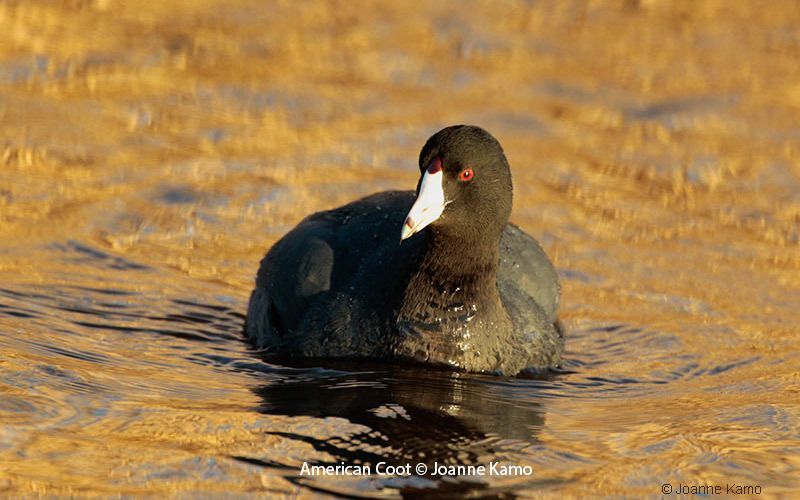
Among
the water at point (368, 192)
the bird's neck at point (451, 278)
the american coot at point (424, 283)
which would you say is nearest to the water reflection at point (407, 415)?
the water at point (368, 192)

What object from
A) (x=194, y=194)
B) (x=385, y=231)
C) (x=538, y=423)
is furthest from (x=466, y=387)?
(x=194, y=194)

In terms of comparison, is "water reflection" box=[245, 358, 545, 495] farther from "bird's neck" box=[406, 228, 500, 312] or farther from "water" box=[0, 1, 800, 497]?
"bird's neck" box=[406, 228, 500, 312]

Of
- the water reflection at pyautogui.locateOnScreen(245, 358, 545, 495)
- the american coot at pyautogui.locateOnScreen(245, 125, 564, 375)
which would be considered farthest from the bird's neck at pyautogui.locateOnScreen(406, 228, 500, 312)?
the water reflection at pyautogui.locateOnScreen(245, 358, 545, 495)

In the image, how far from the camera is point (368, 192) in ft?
32.2

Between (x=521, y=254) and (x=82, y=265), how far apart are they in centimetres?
235

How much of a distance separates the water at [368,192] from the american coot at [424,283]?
161mm

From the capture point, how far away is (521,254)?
797 centimetres

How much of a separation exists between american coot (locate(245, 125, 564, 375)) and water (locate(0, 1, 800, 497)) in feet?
0.53

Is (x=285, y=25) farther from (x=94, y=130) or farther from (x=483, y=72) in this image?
(x=94, y=130)

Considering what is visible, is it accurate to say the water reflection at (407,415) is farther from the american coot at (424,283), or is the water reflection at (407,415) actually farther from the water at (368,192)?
the american coot at (424,283)

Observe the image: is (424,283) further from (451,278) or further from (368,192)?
(368,192)

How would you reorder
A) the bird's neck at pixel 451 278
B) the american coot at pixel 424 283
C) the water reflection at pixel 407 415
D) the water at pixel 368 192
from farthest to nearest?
the bird's neck at pixel 451 278
the american coot at pixel 424 283
the water at pixel 368 192
the water reflection at pixel 407 415

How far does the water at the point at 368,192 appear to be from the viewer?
20.0ft

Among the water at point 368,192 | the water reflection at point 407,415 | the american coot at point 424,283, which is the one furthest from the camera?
the american coot at point 424,283
